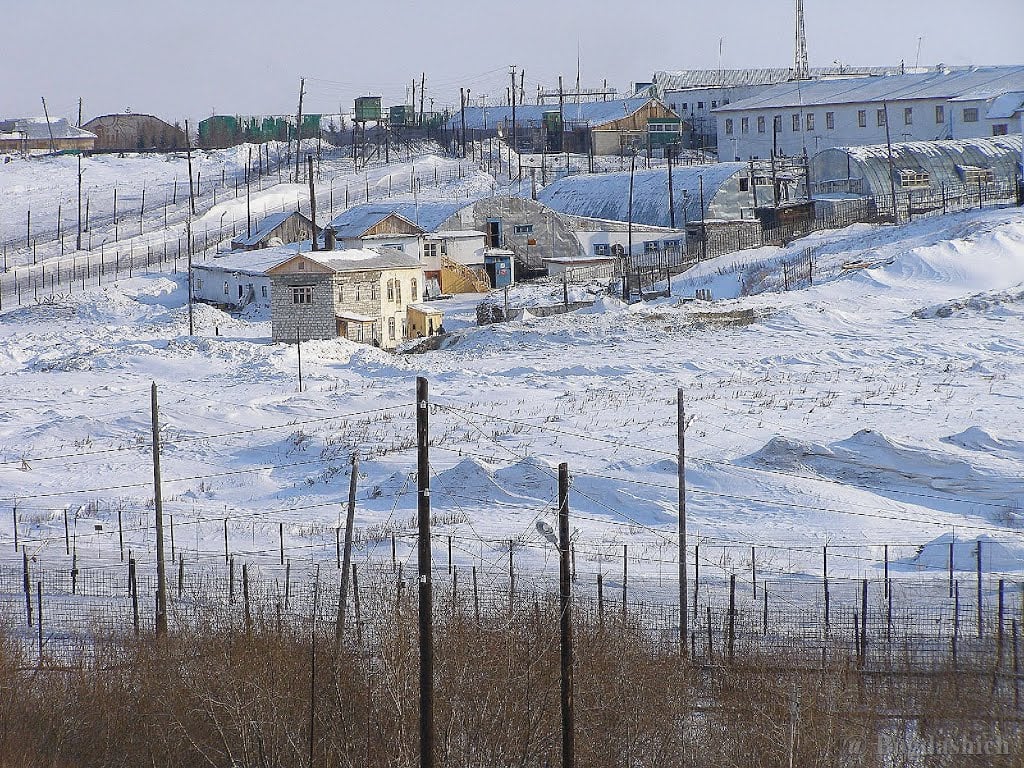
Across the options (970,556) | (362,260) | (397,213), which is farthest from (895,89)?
(970,556)

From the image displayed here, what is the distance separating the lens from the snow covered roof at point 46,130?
86500mm

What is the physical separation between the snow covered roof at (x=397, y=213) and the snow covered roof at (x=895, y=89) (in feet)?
68.7

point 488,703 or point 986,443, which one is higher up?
point 986,443

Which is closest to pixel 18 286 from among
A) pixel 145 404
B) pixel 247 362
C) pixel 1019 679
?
pixel 247 362

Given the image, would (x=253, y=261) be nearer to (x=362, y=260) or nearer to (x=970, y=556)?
(x=362, y=260)

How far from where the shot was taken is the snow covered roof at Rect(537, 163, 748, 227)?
170 feet

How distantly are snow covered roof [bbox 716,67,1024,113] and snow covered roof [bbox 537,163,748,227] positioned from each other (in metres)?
10.6

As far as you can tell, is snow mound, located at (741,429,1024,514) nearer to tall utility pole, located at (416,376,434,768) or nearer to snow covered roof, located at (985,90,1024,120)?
tall utility pole, located at (416,376,434,768)

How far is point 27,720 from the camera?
12.0 metres

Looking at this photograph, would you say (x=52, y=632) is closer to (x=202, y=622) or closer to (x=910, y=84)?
(x=202, y=622)

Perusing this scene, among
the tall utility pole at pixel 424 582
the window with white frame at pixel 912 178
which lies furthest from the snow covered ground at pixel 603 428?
the window with white frame at pixel 912 178

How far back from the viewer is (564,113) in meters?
78.1

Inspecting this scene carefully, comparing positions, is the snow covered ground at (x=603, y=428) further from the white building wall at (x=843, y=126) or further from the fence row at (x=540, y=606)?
the white building wall at (x=843, y=126)

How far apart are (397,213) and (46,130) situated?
4982 cm
